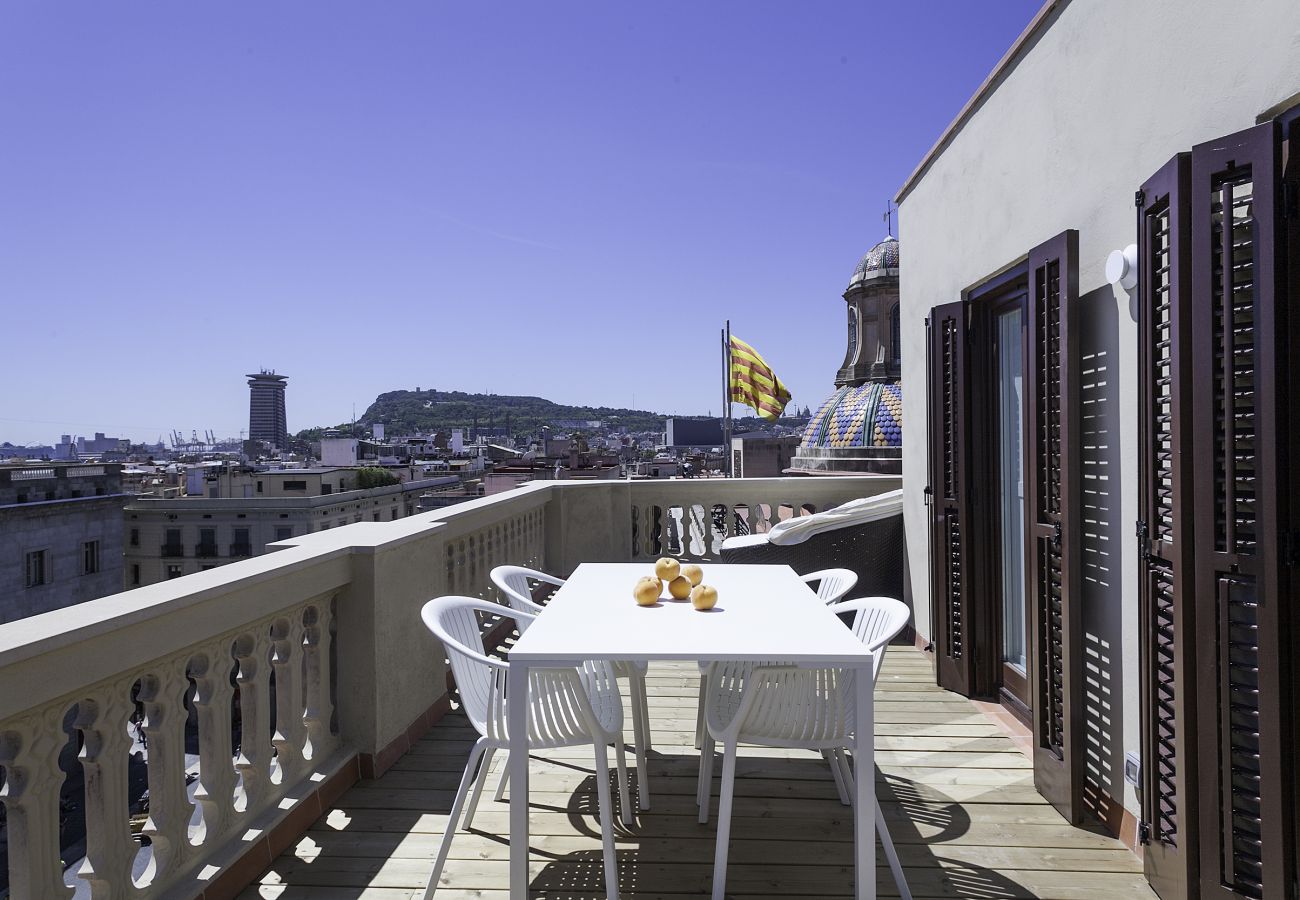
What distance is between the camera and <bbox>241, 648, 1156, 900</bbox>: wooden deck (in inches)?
88.2

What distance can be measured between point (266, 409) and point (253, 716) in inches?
4108

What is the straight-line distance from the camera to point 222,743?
2.21m

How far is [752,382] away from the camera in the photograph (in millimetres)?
17234

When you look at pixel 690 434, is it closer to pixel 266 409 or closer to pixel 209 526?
pixel 209 526

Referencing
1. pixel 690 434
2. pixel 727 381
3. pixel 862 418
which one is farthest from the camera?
pixel 690 434

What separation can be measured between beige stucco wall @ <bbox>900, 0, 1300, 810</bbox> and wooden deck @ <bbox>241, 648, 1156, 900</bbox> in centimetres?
39

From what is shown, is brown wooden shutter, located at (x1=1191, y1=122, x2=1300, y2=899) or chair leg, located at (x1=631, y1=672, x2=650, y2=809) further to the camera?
chair leg, located at (x1=631, y1=672, x2=650, y2=809)

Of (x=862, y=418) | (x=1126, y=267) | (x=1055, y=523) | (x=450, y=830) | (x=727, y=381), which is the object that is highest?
(x=727, y=381)

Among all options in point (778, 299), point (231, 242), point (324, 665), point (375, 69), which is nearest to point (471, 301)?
point (231, 242)

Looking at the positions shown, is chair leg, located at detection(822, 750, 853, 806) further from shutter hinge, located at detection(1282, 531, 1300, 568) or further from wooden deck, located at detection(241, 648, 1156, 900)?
shutter hinge, located at detection(1282, 531, 1300, 568)

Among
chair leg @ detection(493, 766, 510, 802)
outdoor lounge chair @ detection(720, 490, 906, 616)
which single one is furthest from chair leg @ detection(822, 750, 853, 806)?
outdoor lounge chair @ detection(720, 490, 906, 616)

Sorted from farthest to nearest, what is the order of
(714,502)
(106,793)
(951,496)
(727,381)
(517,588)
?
(727,381) < (714,502) < (951,496) < (517,588) < (106,793)

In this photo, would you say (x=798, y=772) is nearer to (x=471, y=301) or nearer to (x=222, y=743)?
(x=222, y=743)

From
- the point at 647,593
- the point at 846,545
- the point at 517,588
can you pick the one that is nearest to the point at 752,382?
the point at 846,545
